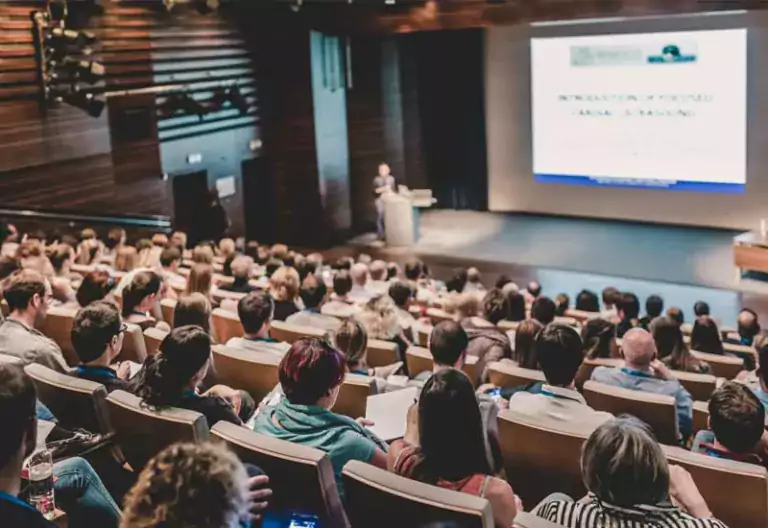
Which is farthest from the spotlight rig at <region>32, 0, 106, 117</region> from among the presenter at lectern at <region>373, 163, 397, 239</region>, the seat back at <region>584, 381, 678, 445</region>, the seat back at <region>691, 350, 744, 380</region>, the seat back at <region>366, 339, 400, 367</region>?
the seat back at <region>584, 381, 678, 445</region>

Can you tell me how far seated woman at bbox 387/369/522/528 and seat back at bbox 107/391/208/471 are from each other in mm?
754

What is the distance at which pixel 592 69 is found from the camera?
504 inches

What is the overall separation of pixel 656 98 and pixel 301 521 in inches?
427

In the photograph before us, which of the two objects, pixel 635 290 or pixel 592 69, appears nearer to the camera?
pixel 635 290

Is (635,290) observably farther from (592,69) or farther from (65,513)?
(65,513)

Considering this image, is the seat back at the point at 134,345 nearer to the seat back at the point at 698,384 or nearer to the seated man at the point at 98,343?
the seated man at the point at 98,343

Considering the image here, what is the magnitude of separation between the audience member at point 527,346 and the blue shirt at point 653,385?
0.36 meters

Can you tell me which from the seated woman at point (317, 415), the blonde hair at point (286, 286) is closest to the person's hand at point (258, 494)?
the seated woman at point (317, 415)

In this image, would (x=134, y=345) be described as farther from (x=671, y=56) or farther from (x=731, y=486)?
(x=671, y=56)

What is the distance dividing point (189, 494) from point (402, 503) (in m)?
Answer: 0.73

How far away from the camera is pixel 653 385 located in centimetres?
419

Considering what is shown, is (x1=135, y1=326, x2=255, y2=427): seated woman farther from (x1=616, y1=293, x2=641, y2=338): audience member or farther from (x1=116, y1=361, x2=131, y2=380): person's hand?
(x1=616, y1=293, x2=641, y2=338): audience member

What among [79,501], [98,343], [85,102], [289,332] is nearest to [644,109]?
[85,102]

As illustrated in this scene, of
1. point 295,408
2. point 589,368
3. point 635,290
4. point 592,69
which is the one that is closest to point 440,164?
point 592,69
